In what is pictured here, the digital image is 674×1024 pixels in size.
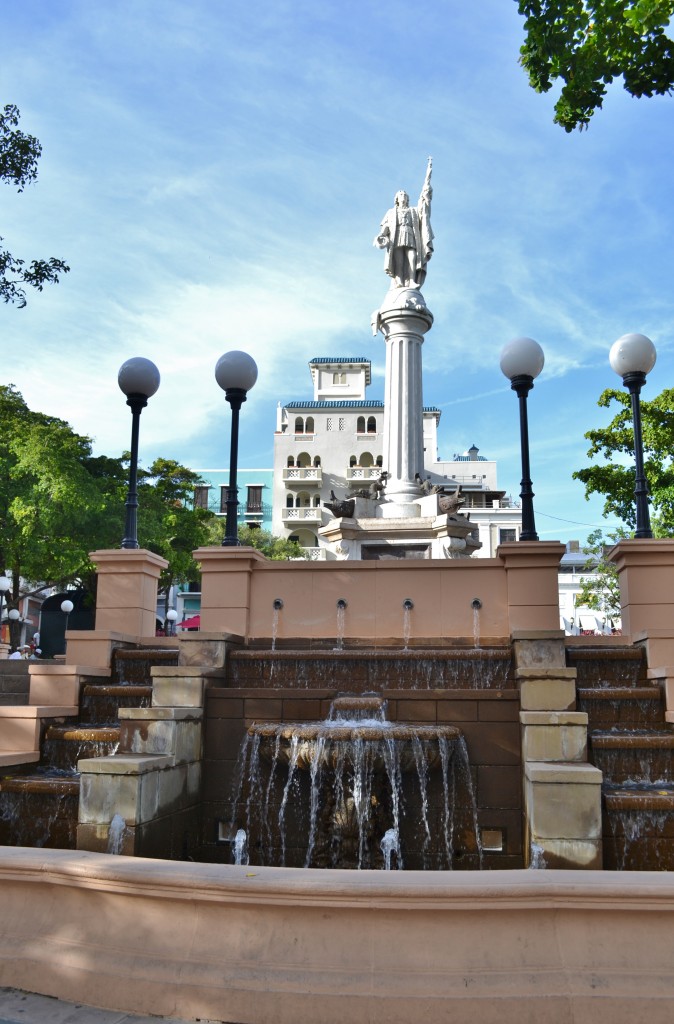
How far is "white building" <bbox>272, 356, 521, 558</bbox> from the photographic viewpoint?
71.6 m

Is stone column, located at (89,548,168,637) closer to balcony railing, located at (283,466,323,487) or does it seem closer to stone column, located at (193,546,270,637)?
stone column, located at (193,546,270,637)

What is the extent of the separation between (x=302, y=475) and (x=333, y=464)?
9.99 feet

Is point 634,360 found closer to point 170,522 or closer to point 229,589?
point 229,589

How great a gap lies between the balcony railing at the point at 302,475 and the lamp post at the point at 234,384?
5920 cm

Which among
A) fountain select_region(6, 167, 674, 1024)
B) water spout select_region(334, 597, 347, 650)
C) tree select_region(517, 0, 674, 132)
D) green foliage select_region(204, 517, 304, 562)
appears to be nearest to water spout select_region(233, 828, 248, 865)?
fountain select_region(6, 167, 674, 1024)

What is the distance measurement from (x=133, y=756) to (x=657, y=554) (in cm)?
693

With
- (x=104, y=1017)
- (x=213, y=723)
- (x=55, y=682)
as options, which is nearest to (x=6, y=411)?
(x=55, y=682)

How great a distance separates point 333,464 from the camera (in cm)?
7412

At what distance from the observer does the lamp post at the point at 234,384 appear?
1276cm

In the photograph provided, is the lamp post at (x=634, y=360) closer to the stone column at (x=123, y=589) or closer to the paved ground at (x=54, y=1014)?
the stone column at (x=123, y=589)

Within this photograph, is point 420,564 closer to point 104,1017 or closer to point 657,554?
point 657,554

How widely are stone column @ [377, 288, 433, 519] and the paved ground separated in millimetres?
14250

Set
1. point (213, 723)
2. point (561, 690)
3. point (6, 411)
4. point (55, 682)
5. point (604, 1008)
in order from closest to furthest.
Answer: point (604, 1008)
point (561, 690)
point (213, 723)
point (55, 682)
point (6, 411)

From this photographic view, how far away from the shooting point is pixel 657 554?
10.9m
